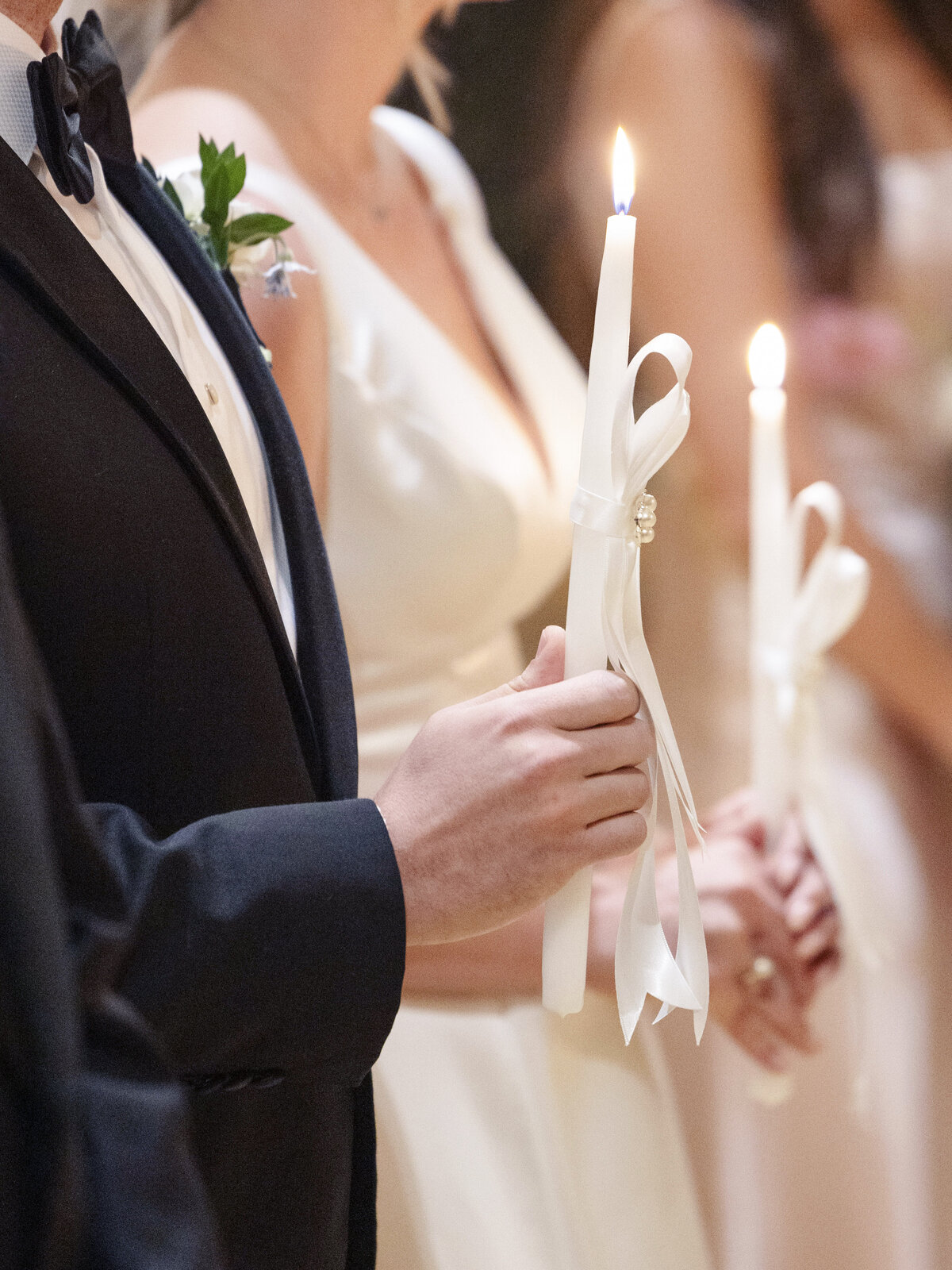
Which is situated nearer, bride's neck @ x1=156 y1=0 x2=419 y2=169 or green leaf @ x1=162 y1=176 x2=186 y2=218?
green leaf @ x1=162 y1=176 x2=186 y2=218

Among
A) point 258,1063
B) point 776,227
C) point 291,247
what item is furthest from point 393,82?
point 258,1063

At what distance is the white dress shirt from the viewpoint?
46 centimetres

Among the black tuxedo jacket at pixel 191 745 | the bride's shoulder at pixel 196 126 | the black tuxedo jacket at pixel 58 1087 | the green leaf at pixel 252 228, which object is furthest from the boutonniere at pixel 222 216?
the black tuxedo jacket at pixel 58 1087

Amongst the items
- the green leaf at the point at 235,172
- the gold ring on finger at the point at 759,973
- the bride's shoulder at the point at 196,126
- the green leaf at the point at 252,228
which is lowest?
the gold ring on finger at the point at 759,973

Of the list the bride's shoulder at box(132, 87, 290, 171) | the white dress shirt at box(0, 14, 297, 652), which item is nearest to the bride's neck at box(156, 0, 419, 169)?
the bride's shoulder at box(132, 87, 290, 171)

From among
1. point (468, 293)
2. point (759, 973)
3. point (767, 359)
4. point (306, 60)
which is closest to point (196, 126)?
point (306, 60)

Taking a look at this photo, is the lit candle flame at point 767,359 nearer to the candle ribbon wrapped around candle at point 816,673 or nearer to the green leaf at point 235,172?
the candle ribbon wrapped around candle at point 816,673

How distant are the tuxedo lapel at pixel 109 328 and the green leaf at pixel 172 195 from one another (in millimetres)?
222

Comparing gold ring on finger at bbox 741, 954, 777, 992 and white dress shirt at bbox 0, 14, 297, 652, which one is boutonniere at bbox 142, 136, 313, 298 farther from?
gold ring on finger at bbox 741, 954, 777, 992

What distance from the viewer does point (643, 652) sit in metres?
0.42

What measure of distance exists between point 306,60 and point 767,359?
0.37 metres

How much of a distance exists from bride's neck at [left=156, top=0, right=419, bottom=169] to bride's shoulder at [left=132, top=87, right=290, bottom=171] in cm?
1

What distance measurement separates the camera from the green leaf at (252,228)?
0.63 meters

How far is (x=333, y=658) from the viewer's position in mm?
525
